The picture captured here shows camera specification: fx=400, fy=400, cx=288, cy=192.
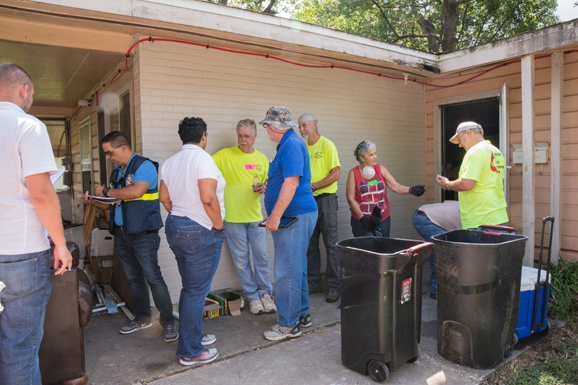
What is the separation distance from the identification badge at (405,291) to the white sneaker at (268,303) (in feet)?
5.70

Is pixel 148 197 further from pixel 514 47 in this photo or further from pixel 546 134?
pixel 546 134

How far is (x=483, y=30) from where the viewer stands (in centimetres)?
1587

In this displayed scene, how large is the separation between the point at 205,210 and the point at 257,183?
146 centimetres

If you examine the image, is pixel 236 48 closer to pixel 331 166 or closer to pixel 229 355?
pixel 331 166

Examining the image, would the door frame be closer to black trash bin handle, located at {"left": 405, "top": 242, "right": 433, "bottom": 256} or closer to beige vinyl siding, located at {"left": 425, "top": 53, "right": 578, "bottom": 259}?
beige vinyl siding, located at {"left": 425, "top": 53, "right": 578, "bottom": 259}

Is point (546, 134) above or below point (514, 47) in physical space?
below

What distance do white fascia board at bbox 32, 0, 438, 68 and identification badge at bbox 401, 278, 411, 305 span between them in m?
2.77

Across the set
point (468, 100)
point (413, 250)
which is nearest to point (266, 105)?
point (413, 250)

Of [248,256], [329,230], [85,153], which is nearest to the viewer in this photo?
[248,256]

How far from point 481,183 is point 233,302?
2.65 meters

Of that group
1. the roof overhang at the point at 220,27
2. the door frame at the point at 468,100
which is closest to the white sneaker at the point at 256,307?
the roof overhang at the point at 220,27

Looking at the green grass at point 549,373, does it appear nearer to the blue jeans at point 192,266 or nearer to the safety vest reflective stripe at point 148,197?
the blue jeans at point 192,266

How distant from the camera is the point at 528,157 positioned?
14.7ft

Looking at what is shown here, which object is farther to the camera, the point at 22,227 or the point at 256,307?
the point at 256,307
